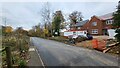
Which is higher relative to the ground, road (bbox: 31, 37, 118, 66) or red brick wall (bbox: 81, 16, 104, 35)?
red brick wall (bbox: 81, 16, 104, 35)

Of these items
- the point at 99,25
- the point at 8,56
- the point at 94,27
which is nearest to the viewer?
the point at 8,56

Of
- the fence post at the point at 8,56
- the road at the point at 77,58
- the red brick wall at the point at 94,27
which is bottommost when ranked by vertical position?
the road at the point at 77,58

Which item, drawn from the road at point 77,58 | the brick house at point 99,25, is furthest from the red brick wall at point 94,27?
the road at point 77,58

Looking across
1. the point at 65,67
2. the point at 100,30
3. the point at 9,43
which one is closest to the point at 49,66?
the point at 65,67

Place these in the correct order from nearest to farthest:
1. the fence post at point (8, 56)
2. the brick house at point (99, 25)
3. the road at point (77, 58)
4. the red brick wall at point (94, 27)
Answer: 1. the fence post at point (8, 56)
2. the road at point (77, 58)
3. the brick house at point (99, 25)
4. the red brick wall at point (94, 27)

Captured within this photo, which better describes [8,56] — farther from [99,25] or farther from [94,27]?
[94,27]

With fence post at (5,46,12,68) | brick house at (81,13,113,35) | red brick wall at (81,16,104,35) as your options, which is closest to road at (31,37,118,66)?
fence post at (5,46,12,68)

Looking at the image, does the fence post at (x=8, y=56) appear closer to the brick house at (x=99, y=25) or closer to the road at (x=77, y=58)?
the road at (x=77, y=58)

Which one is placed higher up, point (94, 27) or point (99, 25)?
point (99, 25)

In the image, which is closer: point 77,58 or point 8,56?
point 8,56

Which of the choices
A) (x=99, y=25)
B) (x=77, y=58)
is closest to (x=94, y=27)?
(x=99, y=25)

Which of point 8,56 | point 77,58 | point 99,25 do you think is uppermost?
point 99,25

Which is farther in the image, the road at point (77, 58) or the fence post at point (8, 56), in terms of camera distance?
the road at point (77, 58)

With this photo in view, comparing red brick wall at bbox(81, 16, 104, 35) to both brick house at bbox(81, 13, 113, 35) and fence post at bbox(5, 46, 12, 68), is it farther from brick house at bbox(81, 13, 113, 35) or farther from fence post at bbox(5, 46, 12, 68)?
fence post at bbox(5, 46, 12, 68)
